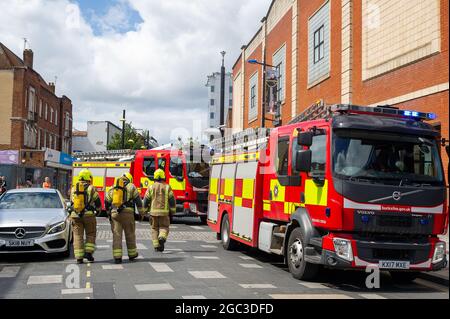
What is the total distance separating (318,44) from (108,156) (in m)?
10.6

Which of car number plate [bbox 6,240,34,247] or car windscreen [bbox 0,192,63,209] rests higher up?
car windscreen [bbox 0,192,63,209]

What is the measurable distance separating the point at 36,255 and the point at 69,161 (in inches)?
1696

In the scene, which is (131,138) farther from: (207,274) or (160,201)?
(207,274)

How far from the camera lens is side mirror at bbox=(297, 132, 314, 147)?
26.5 ft

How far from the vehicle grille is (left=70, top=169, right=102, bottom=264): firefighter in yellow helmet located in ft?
2.17

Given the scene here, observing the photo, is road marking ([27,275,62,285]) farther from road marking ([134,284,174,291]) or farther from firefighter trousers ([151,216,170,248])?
firefighter trousers ([151,216,170,248])

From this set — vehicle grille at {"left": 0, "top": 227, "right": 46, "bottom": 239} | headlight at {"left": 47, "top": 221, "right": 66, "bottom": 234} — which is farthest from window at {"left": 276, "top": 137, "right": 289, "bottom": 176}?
vehicle grille at {"left": 0, "top": 227, "right": 46, "bottom": 239}

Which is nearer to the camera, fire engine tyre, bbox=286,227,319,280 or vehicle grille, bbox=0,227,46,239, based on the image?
fire engine tyre, bbox=286,227,319,280

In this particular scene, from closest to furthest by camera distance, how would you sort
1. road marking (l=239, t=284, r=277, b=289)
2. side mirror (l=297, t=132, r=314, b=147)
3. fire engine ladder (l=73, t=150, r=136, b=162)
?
road marking (l=239, t=284, r=277, b=289), side mirror (l=297, t=132, r=314, b=147), fire engine ladder (l=73, t=150, r=136, b=162)

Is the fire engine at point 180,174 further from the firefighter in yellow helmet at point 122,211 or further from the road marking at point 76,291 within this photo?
the road marking at point 76,291

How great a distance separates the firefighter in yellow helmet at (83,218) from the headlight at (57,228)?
0.47 meters
